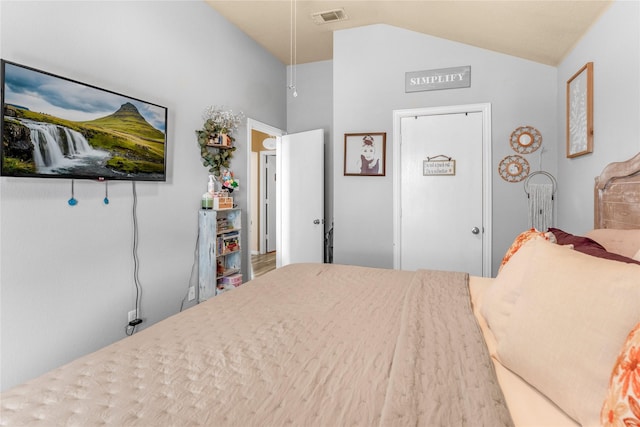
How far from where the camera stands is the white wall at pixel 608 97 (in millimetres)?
1588

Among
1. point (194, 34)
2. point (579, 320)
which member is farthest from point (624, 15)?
point (194, 34)

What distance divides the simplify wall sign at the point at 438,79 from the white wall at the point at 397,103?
0.05 m

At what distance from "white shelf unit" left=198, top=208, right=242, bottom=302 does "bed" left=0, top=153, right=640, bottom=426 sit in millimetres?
1671

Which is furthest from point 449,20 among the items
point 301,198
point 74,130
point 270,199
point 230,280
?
point 270,199

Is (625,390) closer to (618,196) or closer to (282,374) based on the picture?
(282,374)

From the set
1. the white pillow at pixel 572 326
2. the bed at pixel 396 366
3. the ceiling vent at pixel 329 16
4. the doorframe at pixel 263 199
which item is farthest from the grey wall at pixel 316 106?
the white pillow at pixel 572 326

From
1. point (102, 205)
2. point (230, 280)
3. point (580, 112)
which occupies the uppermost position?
point (580, 112)

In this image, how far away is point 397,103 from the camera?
329cm

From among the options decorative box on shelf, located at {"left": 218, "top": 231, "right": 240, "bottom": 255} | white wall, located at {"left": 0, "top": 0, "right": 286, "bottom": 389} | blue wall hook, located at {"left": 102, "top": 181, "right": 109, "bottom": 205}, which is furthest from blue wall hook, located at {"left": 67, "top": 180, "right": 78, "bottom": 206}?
decorative box on shelf, located at {"left": 218, "top": 231, "right": 240, "bottom": 255}

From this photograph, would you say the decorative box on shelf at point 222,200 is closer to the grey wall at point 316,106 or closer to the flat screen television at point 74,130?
the flat screen television at point 74,130

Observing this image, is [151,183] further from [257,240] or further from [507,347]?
[257,240]

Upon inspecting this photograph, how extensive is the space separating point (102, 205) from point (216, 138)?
1.18 m

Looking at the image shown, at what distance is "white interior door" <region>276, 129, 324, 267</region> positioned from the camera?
13.0 ft

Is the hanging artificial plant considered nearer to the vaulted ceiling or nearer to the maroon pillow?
the vaulted ceiling
